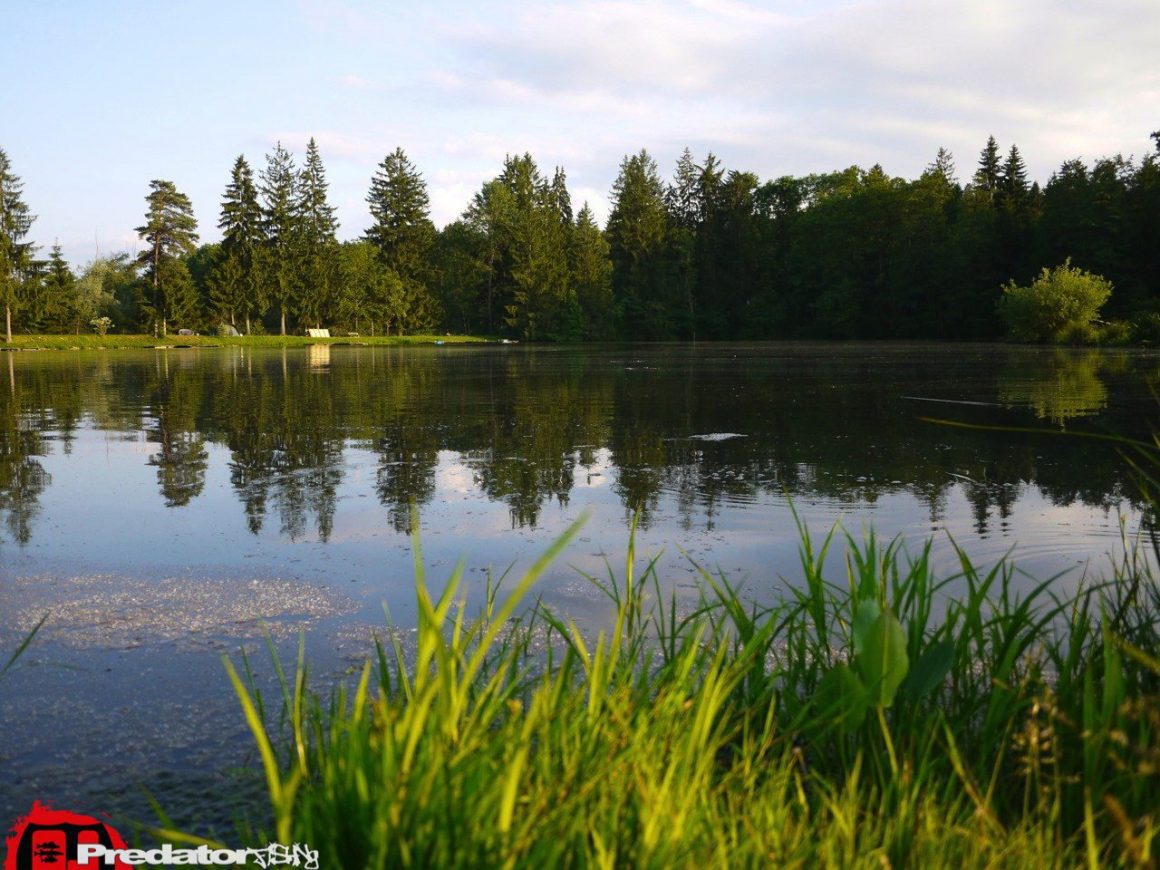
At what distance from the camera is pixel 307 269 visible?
67.5 meters

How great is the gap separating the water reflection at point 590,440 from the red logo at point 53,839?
3280 mm

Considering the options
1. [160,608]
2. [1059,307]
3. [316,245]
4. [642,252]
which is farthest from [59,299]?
[160,608]

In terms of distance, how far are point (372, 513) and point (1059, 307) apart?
39440 millimetres

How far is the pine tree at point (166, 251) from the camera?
62.1 meters

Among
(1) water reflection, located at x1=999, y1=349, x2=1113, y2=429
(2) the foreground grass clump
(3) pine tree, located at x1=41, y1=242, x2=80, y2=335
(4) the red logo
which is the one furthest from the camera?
(3) pine tree, located at x1=41, y1=242, x2=80, y2=335

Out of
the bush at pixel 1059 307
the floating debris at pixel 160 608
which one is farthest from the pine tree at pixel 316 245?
the floating debris at pixel 160 608

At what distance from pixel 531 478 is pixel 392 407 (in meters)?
6.88

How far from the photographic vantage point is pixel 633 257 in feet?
261

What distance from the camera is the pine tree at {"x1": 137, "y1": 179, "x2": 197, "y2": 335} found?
62062mm

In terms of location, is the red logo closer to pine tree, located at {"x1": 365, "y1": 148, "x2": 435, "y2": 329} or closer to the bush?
the bush

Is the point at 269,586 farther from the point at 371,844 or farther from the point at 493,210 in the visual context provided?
the point at 493,210

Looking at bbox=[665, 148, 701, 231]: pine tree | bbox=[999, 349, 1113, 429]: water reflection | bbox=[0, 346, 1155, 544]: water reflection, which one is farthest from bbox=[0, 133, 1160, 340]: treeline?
bbox=[0, 346, 1155, 544]: water reflection

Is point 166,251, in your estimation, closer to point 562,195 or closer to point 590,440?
point 562,195

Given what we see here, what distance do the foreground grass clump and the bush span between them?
3847 cm
